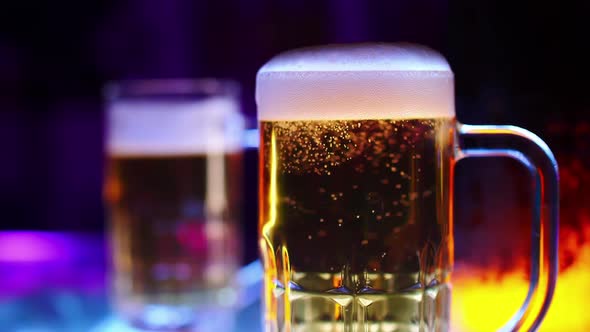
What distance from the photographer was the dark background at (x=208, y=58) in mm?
1052

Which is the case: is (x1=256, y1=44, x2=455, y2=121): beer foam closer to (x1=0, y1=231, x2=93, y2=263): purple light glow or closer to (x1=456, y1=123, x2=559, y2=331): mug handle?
(x1=456, y1=123, x2=559, y2=331): mug handle

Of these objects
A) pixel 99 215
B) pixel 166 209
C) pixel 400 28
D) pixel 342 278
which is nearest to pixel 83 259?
pixel 99 215

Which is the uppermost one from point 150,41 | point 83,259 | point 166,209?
point 150,41

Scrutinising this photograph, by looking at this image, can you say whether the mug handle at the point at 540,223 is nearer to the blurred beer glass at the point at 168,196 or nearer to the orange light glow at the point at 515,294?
the orange light glow at the point at 515,294

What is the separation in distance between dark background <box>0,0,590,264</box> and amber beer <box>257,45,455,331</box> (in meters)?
0.21

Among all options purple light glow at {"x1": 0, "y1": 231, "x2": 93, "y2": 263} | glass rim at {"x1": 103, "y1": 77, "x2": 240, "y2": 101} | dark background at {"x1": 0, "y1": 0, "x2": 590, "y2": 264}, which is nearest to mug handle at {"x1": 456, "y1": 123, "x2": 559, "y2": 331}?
dark background at {"x1": 0, "y1": 0, "x2": 590, "y2": 264}

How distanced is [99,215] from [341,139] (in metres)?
1.75

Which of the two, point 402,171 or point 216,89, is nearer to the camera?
point 402,171

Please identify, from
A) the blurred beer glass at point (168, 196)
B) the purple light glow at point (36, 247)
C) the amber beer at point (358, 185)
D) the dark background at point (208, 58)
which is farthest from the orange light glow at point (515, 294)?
the purple light glow at point (36, 247)

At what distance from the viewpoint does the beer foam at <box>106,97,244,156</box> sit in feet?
4.81

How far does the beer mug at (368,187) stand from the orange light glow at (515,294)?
15 cm

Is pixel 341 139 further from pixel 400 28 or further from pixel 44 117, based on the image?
pixel 44 117

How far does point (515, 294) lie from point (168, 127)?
2.50 feet

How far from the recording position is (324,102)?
0.87m
